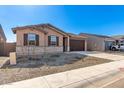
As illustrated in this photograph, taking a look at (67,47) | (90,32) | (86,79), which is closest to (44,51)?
(67,47)

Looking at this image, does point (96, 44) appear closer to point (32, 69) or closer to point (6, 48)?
point (6, 48)

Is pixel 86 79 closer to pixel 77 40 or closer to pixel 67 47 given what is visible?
pixel 67 47

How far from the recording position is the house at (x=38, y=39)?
55.2 feet

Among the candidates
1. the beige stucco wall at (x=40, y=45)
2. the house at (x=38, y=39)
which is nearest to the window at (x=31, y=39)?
the house at (x=38, y=39)

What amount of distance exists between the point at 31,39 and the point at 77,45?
934 centimetres

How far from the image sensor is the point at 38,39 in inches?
700

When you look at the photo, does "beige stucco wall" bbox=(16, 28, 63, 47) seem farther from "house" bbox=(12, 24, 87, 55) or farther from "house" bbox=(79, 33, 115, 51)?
"house" bbox=(79, 33, 115, 51)

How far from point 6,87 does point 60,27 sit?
15.2 m

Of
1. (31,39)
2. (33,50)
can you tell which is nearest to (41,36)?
(31,39)

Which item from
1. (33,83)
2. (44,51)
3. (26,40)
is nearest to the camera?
(33,83)

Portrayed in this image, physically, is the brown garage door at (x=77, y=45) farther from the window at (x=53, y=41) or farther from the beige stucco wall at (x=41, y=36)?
the window at (x=53, y=41)

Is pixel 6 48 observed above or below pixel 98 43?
below

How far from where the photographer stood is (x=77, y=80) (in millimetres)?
6672

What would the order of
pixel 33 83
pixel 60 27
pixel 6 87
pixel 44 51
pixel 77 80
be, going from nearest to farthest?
1. pixel 6 87
2. pixel 33 83
3. pixel 77 80
4. pixel 44 51
5. pixel 60 27
